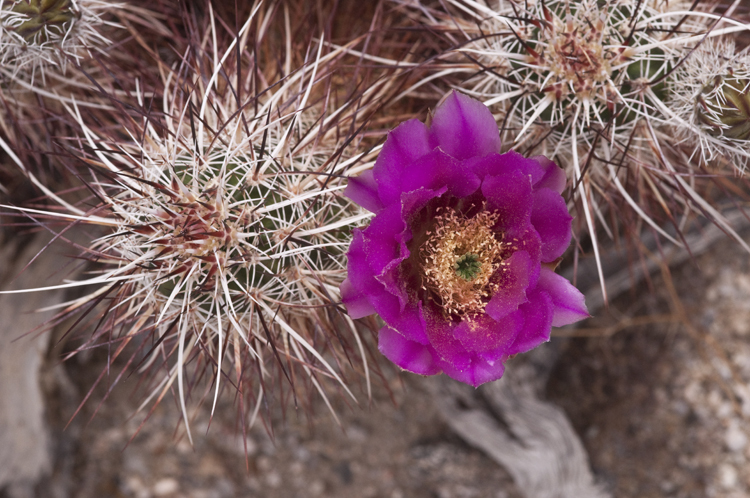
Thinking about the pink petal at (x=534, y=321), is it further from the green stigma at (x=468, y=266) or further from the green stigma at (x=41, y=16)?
the green stigma at (x=41, y=16)

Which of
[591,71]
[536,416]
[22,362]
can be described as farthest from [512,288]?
[22,362]

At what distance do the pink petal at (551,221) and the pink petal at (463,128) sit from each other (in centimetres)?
8

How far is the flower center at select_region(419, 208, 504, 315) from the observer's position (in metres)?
0.67

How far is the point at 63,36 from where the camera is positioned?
0.90 metres

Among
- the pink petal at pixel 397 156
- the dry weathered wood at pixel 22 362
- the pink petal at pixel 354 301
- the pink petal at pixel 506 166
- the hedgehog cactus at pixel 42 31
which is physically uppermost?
the hedgehog cactus at pixel 42 31

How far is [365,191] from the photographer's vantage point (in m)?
0.63

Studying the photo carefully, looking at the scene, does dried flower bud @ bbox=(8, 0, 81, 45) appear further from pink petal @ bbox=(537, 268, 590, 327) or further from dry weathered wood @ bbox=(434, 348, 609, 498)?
dry weathered wood @ bbox=(434, 348, 609, 498)

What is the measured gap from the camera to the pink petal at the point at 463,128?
0.63 meters

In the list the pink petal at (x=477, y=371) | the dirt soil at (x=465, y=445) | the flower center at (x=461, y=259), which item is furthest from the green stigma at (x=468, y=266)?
the dirt soil at (x=465, y=445)

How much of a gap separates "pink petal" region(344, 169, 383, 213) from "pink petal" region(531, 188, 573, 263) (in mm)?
168

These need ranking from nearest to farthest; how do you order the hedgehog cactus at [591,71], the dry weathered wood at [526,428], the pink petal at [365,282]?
the pink petal at [365,282]
the hedgehog cactus at [591,71]
the dry weathered wood at [526,428]

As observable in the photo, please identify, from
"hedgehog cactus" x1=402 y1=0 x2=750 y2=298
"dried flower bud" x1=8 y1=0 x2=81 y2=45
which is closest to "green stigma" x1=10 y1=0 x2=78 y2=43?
"dried flower bud" x1=8 y1=0 x2=81 y2=45

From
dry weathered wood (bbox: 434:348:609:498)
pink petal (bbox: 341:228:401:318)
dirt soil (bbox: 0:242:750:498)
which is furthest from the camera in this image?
dirt soil (bbox: 0:242:750:498)

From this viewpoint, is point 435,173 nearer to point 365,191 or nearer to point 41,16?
point 365,191
